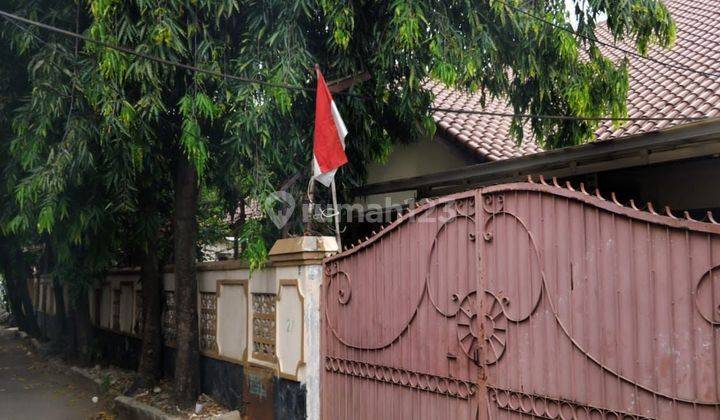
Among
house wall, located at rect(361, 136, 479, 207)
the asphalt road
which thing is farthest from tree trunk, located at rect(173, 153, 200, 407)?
house wall, located at rect(361, 136, 479, 207)

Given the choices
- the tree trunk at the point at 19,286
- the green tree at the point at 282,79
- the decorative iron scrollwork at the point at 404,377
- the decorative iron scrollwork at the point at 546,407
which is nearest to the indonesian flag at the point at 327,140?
the green tree at the point at 282,79

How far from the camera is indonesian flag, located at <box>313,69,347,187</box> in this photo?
18.7 ft

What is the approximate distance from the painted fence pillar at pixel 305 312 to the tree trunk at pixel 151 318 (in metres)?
3.39

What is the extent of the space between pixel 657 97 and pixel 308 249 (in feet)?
19.6

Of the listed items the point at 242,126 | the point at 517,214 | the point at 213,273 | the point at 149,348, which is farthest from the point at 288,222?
the point at 149,348

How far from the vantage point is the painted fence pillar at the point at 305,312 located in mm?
5582

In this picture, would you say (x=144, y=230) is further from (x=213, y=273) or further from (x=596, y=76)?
(x=596, y=76)

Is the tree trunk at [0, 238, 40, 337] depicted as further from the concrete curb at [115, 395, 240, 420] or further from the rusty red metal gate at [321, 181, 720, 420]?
the rusty red metal gate at [321, 181, 720, 420]

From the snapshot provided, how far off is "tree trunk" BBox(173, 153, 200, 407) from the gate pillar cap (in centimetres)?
223

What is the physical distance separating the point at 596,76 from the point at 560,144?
919mm

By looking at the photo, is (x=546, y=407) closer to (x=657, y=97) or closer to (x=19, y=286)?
(x=657, y=97)

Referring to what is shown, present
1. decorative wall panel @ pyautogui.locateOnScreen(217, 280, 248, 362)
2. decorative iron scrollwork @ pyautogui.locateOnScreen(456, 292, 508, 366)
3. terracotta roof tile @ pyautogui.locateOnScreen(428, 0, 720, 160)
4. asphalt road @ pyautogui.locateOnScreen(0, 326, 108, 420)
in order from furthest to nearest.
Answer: asphalt road @ pyautogui.locateOnScreen(0, 326, 108, 420) → terracotta roof tile @ pyautogui.locateOnScreen(428, 0, 720, 160) → decorative wall panel @ pyautogui.locateOnScreen(217, 280, 248, 362) → decorative iron scrollwork @ pyautogui.locateOnScreen(456, 292, 508, 366)

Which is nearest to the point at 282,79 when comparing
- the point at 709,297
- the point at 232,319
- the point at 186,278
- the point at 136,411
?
the point at 232,319

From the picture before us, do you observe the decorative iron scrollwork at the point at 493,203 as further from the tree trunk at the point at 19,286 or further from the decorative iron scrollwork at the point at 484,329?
the tree trunk at the point at 19,286
